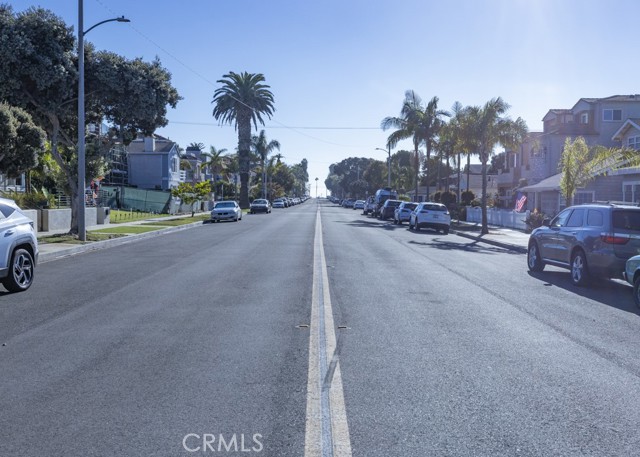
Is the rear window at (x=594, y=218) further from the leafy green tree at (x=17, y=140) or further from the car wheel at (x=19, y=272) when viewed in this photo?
the leafy green tree at (x=17, y=140)

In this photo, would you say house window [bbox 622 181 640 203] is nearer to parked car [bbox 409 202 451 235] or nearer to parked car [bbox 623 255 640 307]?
parked car [bbox 409 202 451 235]

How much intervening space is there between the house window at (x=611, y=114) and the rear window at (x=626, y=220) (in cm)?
3643

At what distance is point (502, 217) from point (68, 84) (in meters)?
26.5

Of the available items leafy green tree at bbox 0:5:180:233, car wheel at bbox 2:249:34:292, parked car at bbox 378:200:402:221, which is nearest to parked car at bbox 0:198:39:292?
car wheel at bbox 2:249:34:292

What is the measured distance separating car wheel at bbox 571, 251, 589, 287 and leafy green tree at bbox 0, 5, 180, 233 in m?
17.0

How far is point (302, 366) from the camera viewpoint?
6.65 m

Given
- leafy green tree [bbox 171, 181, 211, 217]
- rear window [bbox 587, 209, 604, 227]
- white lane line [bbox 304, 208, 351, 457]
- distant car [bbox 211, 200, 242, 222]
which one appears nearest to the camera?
white lane line [bbox 304, 208, 351, 457]

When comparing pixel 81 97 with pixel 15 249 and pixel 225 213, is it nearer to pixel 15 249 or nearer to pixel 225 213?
pixel 15 249

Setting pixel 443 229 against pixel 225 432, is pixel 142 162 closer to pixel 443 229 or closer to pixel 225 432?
pixel 443 229

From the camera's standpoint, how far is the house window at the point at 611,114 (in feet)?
151

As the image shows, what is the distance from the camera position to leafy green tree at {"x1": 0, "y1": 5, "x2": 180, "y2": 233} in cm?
2236

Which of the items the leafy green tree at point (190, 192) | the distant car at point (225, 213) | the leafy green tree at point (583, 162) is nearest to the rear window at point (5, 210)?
the leafy green tree at point (583, 162)

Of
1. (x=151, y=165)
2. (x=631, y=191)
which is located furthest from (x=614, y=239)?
(x=151, y=165)

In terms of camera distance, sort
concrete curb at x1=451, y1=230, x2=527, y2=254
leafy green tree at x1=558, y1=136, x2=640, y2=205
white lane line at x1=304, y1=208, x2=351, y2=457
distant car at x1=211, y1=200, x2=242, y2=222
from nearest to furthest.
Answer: white lane line at x1=304, y1=208, x2=351, y2=457 → concrete curb at x1=451, y1=230, x2=527, y2=254 → leafy green tree at x1=558, y1=136, x2=640, y2=205 → distant car at x1=211, y1=200, x2=242, y2=222
